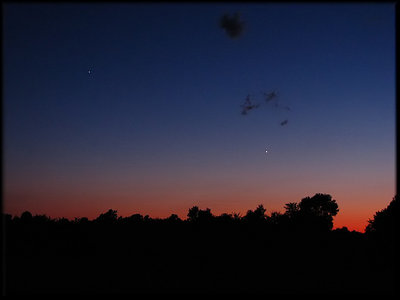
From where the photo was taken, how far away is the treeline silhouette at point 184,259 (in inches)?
944

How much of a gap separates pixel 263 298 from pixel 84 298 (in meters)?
10.1

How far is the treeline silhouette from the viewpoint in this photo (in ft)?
78.7

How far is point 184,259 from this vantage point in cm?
3017

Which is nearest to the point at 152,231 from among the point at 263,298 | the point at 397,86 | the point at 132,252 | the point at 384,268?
the point at 132,252

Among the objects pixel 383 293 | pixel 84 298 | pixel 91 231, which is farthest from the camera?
pixel 91 231

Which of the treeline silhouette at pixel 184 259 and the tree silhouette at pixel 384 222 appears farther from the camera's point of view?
the tree silhouette at pixel 384 222

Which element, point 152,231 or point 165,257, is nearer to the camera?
point 165,257

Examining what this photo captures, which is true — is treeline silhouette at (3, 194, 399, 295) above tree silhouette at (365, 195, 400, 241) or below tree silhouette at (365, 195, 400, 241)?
below

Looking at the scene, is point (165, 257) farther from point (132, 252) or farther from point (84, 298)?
point (84, 298)

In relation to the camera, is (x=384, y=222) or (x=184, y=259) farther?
(x=384, y=222)

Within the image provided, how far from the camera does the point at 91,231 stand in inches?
1414

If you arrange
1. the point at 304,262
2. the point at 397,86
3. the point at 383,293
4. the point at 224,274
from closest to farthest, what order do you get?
the point at 397,86 < the point at 383,293 < the point at 224,274 < the point at 304,262

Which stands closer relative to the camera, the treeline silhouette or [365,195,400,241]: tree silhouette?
the treeline silhouette

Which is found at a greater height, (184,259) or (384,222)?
(384,222)
